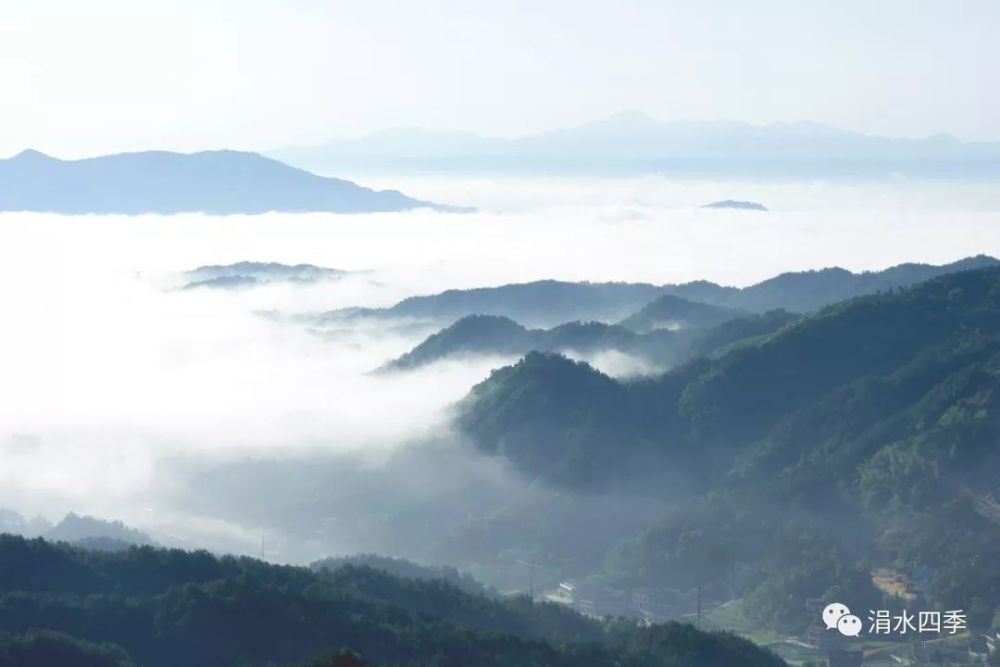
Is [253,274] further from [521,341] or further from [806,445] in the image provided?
[806,445]

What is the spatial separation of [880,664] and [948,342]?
101ft

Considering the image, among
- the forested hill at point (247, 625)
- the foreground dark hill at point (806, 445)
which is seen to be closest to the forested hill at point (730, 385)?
the foreground dark hill at point (806, 445)

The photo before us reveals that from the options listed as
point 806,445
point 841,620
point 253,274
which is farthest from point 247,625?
point 253,274

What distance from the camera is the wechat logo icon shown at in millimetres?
54125

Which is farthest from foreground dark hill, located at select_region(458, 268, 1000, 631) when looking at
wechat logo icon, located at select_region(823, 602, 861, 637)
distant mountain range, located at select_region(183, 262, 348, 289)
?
distant mountain range, located at select_region(183, 262, 348, 289)

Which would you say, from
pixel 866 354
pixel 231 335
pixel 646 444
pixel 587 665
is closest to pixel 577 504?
pixel 646 444

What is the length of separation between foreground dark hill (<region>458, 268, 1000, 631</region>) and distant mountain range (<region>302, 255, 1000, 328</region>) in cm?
2912

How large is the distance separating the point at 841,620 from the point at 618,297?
3421 inches

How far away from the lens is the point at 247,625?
4272 cm

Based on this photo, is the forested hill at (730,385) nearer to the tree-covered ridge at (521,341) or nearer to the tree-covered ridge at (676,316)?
the tree-covered ridge at (521,341)

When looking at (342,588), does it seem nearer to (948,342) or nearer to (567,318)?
(948,342)

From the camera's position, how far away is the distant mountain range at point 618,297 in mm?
118000

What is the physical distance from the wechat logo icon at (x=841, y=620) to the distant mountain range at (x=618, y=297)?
179 ft

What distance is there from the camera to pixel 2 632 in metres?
38.4
